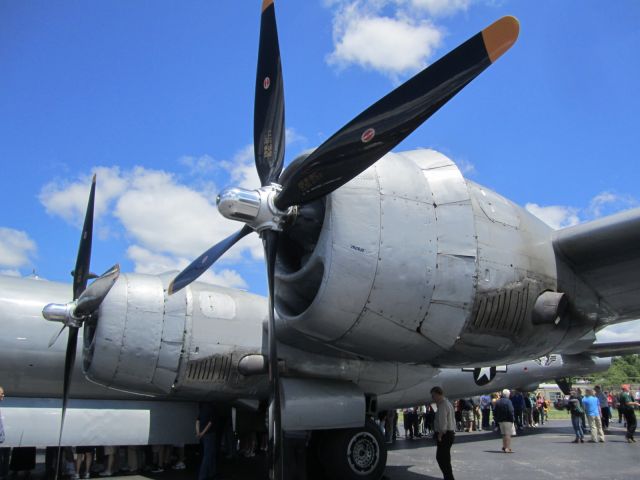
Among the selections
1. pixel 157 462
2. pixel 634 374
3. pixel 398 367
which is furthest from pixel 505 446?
pixel 634 374

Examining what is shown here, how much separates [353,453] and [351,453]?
0.04 meters

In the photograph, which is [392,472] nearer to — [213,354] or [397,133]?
[213,354]

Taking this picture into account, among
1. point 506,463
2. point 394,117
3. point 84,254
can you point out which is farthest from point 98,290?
point 506,463

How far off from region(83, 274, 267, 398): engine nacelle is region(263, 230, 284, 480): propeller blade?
2.18 metres

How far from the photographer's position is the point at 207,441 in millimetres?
8766

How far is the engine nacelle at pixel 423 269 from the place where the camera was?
5527 millimetres

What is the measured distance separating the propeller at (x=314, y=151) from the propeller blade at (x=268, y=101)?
0.04 feet

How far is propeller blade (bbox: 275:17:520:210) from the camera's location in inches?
177

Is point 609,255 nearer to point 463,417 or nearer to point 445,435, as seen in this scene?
point 445,435

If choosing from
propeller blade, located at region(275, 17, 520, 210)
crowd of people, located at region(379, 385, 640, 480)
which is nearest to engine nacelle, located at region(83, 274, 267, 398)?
crowd of people, located at region(379, 385, 640, 480)

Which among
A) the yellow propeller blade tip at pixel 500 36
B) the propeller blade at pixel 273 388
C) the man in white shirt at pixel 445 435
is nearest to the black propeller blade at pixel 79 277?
the propeller blade at pixel 273 388

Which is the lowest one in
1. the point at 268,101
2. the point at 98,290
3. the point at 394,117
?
the point at 98,290

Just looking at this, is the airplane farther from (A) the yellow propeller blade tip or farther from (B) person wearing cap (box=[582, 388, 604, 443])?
(B) person wearing cap (box=[582, 388, 604, 443])

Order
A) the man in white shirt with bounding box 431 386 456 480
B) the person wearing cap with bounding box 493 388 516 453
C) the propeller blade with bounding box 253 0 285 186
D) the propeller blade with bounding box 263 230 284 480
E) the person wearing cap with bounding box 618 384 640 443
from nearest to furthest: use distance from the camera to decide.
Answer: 1. the propeller blade with bounding box 263 230 284 480
2. the propeller blade with bounding box 253 0 285 186
3. the man in white shirt with bounding box 431 386 456 480
4. the person wearing cap with bounding box 493 388 516 453
5. the person wearing cap with bounding box 618 384 640 443
